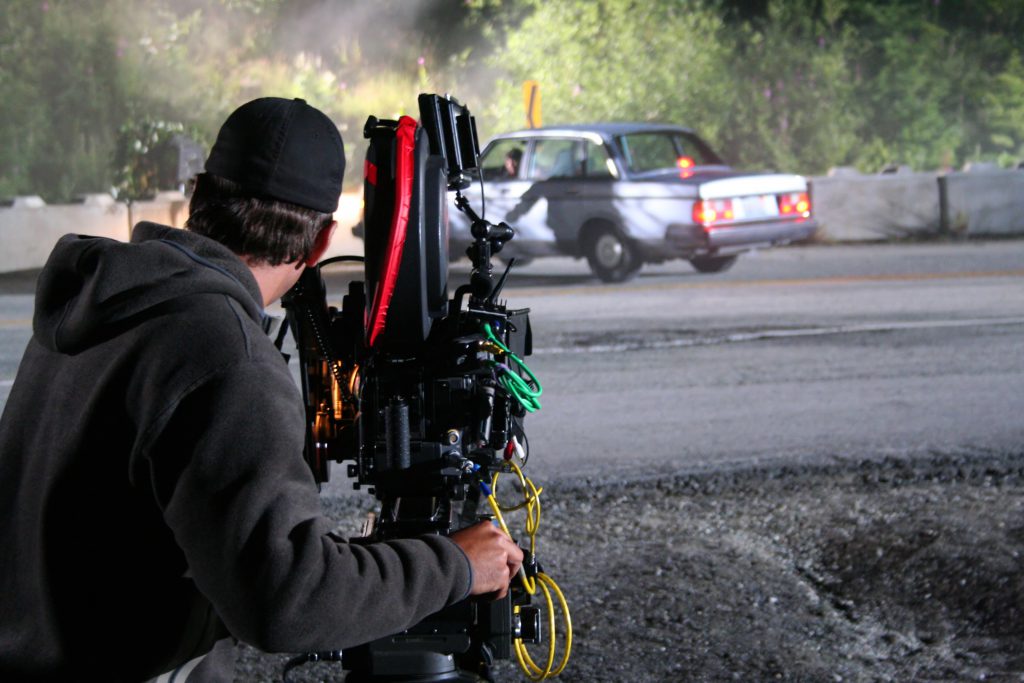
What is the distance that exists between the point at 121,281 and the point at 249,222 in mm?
247

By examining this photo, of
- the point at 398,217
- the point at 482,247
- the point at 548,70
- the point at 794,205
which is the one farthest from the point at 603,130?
the point at 398,217

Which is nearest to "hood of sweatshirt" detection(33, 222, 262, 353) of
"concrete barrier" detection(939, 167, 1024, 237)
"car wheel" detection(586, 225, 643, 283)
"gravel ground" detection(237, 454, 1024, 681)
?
"gravel ground" detection(237, 454, 1024, 681)

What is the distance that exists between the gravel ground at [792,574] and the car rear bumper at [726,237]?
25.7ft

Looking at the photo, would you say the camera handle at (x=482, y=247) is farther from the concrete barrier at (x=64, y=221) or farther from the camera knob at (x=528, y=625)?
the concrete barrier at (x=64, y=221)

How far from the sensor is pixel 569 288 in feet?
47.2

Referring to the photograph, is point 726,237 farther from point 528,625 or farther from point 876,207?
point 528,625

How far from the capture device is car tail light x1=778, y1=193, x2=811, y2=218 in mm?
14805

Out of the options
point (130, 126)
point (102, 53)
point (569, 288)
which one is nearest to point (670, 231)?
point (569, 288)

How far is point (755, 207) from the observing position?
14562 millimetres

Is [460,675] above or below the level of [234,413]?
below

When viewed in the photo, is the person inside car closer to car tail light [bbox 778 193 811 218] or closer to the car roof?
the car roof

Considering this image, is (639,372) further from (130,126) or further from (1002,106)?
(1002,106)

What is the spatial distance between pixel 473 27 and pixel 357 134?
317 cm

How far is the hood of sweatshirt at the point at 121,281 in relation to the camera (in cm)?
174
